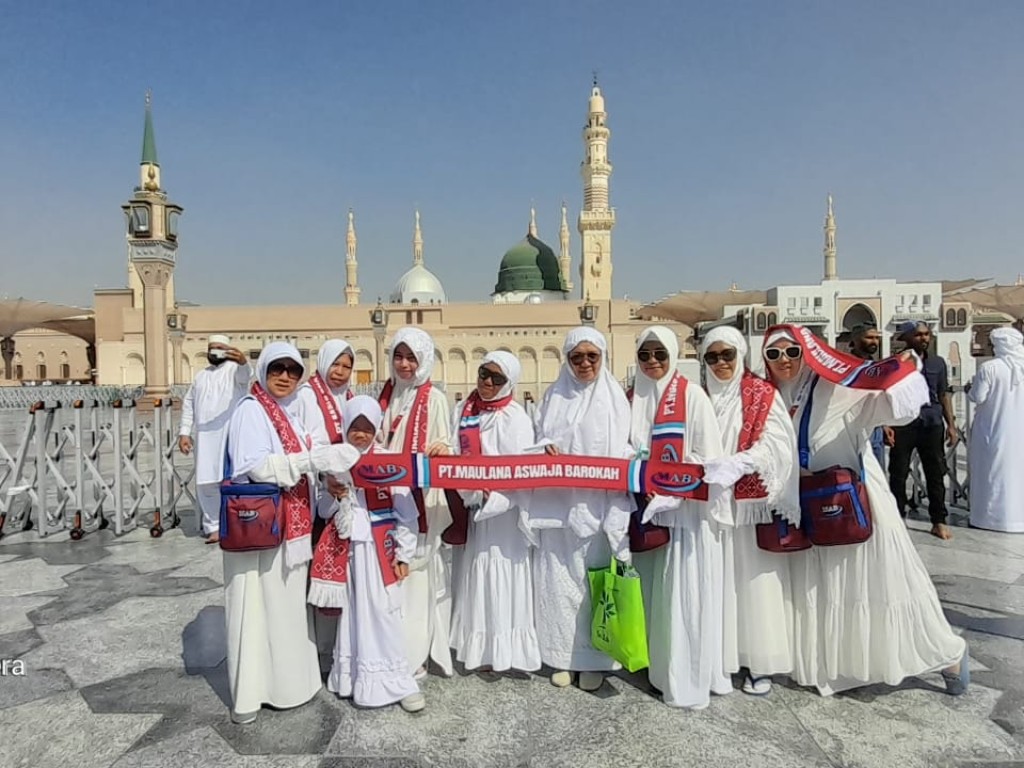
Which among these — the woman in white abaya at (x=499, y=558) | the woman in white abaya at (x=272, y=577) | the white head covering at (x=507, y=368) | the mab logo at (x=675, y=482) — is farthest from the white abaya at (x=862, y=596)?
the woman in white abaya at (x=272, y=577)

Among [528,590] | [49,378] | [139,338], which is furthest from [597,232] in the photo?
[528,590]

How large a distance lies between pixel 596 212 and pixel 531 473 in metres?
44.0

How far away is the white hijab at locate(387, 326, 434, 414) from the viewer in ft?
8.96

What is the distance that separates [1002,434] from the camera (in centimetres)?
530

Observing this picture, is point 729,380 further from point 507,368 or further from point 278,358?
point 278,358

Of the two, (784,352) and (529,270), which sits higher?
(529,270)

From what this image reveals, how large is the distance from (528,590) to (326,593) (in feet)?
2.64

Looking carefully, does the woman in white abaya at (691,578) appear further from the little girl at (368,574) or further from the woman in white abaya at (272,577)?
the woman in white abaya at (272,577)

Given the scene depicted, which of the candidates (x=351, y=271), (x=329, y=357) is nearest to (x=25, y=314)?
(x=351, y=271)

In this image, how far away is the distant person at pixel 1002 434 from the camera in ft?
17.2

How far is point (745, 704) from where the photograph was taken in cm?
256

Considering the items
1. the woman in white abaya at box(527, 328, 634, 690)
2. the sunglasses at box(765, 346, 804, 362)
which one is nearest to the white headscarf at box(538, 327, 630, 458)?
the woman in white abaya at box(527, 328, 634, 690)

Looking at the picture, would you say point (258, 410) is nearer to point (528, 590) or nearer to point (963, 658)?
point (528, 590)

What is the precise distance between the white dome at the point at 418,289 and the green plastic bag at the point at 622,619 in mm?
49276
